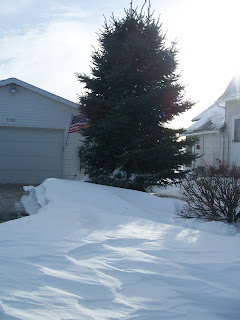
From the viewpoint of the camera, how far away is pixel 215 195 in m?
6.43

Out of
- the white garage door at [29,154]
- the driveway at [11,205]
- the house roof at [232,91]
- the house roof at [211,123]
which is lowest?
the driveway at [11,205]

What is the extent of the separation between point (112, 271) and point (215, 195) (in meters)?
3.97

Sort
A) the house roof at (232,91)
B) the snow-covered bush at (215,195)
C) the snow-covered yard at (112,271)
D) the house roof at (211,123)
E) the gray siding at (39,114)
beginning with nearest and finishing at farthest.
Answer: the snow-covered yard at (112,271) < the snow-covered bush at (215,195) < the gray siding at (39,114) < the house roof at (232,91) < the house roof at (211,123)

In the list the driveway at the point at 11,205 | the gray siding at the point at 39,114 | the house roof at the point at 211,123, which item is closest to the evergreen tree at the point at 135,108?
Result: the driveway at the point at 11,205

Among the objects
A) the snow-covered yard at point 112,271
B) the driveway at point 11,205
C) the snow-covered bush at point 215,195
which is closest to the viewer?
the snow-covered yard at point 112,271

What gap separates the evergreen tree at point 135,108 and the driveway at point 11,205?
8.00 ft

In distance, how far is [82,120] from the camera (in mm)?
13742

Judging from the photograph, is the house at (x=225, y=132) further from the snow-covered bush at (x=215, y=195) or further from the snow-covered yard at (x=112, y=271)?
the snow-covered yard at (x=112, y=271)

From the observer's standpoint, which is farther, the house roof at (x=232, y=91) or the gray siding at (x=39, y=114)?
the house roof at (x=232, y=91)

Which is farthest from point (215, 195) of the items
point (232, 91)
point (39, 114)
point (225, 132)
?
point (39, 114)

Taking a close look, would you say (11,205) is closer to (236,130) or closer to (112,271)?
(112,271)

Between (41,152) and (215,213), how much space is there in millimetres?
9108

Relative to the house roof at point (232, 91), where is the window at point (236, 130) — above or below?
below

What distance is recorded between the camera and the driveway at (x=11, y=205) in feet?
23.5
